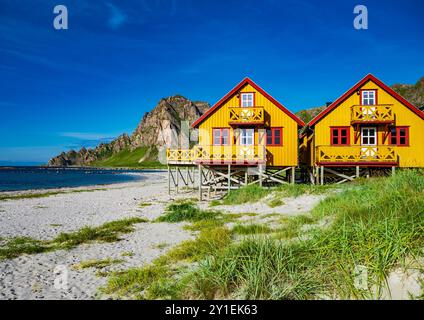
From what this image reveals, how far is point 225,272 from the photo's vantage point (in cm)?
550

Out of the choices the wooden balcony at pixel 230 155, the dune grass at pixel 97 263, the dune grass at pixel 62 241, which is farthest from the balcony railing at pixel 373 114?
the dune grass at pixel 97 263

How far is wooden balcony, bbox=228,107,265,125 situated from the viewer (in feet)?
81.0

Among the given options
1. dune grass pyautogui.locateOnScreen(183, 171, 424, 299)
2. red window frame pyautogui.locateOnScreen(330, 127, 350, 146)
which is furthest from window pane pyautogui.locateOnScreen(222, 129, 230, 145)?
dune grass pyautogui.locateOnScreen(183, 171, 424, 299)

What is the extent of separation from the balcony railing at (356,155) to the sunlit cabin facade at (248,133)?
7.93 feet

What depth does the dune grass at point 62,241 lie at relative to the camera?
32.4 ft

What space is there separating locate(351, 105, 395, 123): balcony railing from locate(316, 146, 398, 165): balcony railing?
7.94 feet

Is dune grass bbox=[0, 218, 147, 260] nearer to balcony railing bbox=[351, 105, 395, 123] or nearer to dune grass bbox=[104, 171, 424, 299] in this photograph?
dune grass bbox=[104, 171, 424, 299]

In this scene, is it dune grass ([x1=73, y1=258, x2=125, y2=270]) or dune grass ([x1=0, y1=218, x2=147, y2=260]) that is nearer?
dune grass ([x1=73, y1=258, x2=125, y2=270])

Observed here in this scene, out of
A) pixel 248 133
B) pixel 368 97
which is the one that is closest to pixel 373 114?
pixel 368 97

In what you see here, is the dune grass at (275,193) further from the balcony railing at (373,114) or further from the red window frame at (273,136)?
the balcony railing at (373,114)

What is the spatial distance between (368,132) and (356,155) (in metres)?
3.09

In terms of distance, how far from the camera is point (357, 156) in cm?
2383
